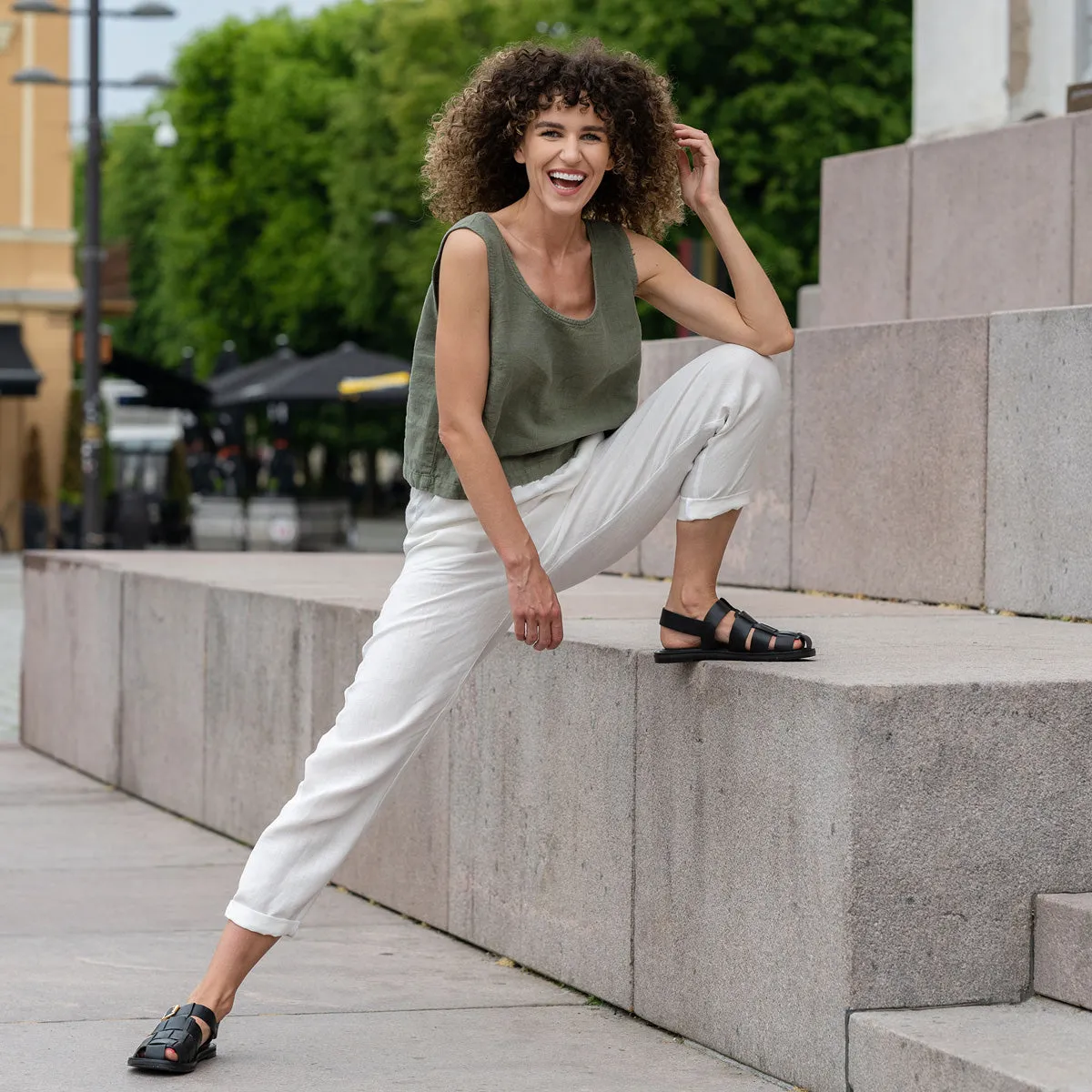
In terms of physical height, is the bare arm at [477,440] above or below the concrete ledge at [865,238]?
below

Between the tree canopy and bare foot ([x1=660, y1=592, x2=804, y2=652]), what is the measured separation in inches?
901

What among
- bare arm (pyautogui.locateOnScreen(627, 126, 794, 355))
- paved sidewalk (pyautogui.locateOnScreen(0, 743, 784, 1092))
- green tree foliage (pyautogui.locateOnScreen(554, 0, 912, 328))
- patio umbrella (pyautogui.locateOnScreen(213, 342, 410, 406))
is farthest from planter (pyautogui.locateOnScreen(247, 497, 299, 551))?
bare arm (pyautogui.locateOnScreen(627, 126, 794, 355))

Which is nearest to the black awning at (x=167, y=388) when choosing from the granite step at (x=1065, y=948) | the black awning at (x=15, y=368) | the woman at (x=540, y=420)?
the black awning at (x=15, y=368)

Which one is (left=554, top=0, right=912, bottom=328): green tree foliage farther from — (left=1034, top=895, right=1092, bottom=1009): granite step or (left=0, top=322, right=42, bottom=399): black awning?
(left=1034, top=895, right=1092, bottom=1009): granite step

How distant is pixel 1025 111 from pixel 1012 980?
594cm

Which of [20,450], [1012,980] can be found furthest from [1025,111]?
[20,450]

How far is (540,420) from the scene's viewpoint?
463 centimetres

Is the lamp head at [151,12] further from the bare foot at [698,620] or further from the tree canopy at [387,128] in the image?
the bare foot at [698,620]

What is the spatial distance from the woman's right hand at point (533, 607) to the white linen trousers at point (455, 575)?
24 centimetres

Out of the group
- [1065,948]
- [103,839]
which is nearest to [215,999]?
[1065,948]

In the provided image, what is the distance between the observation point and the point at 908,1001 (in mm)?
4293

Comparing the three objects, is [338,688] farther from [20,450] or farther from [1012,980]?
[20,450]

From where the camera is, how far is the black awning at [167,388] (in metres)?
33.9

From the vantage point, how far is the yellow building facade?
131 ft
